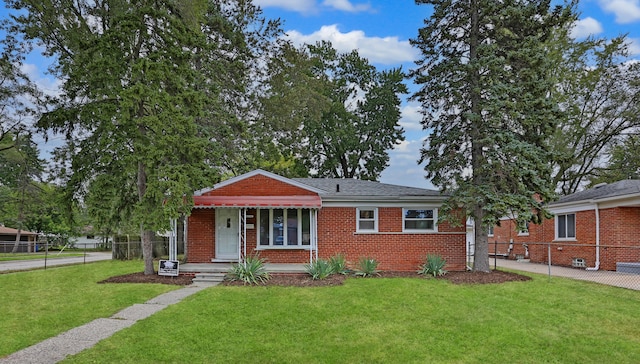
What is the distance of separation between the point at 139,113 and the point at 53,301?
6702 millimetres

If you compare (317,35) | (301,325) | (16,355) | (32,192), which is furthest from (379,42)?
(32,192)

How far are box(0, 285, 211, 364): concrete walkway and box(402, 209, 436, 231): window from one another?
9226 millimetres

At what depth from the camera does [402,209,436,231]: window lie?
16922 millimetres

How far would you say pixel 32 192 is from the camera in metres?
32.9

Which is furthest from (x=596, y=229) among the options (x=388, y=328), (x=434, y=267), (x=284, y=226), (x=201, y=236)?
(x=201, y=236)

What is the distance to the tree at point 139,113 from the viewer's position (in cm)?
1367

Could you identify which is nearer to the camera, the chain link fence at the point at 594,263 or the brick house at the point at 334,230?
the chain link fence at the point at 594,263

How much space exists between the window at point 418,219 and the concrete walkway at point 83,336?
9.23 m

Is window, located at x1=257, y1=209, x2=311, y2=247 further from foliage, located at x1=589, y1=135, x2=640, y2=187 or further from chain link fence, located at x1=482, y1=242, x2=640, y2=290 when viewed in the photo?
foliage, located at x1=589, y1=135, x2=640, y2=187

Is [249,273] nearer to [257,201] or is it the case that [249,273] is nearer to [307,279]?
[307,279]

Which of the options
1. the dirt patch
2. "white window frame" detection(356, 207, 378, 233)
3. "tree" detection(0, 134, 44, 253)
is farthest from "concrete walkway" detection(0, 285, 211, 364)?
"tree" detection(0, 134, 44, 253)

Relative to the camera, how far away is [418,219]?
16953 millimetres

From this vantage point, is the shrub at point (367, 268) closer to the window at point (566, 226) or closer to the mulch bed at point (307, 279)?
the mulch bed at point (307, 279)

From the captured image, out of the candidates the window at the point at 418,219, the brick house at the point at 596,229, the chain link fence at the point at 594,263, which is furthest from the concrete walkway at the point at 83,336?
the brick house at the point at 596,229
